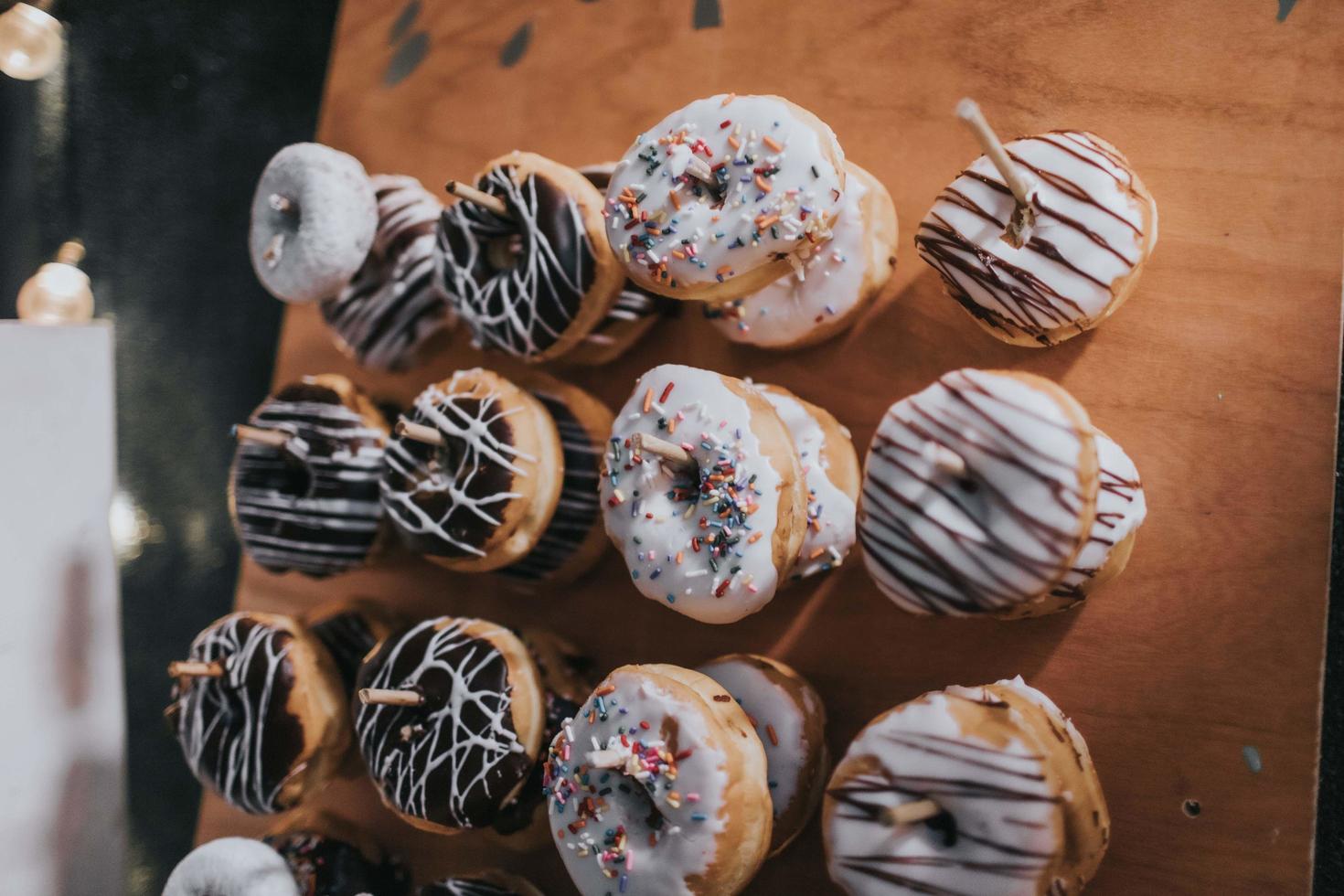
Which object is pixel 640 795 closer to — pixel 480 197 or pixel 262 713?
pixel 262 713

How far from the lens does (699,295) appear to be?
70.5 inches

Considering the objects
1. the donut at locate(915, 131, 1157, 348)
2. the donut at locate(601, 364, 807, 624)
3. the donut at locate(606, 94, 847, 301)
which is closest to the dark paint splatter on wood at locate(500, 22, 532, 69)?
the donut at locate(606, 94, 847, 301)

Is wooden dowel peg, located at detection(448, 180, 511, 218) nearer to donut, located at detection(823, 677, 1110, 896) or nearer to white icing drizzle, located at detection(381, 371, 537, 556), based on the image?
white icing drizzle, located at detection(381, 371, 537, 556)

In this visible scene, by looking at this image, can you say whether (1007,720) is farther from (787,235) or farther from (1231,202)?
(1231,202)

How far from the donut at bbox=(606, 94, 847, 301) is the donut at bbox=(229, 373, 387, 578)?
803mm

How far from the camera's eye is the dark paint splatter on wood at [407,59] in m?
2.65

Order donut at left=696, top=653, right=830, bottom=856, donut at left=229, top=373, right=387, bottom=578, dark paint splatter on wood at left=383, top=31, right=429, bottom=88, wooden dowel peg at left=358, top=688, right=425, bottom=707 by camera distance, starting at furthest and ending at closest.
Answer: dark paint splatter on wood at left=383, top=31, right=429, bottom=88
donut at left=229, top=373, right=387, bottom=578
wooden dowel peg at left=358, top=688, right=425, bottom=707
donut at left=696, top=653, right=830, bottom=856

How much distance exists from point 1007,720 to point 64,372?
89.6 inches

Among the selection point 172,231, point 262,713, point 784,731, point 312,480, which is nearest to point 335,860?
point 262,713

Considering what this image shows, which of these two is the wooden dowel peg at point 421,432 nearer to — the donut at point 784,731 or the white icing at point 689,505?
the white icing at point 689,505

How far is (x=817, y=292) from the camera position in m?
1.90

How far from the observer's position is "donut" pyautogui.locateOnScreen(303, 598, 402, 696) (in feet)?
7.72

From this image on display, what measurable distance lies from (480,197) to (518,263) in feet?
0.49

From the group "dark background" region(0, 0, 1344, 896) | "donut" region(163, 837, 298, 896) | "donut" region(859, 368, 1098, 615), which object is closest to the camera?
"donut" region(859, 368, 1098, 615)
